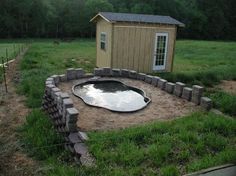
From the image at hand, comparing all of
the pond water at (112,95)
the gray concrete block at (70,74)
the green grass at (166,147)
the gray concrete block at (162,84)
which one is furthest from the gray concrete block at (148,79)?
the green grass at (166,147)

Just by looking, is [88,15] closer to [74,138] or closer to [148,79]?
[148,79]

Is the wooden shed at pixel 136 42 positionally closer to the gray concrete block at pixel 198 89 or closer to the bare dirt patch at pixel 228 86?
the bare dirt patch at pixel 228 86

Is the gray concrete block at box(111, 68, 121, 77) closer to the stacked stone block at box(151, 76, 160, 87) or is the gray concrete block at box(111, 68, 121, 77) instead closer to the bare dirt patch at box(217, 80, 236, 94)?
the stacked stone block at box(151, 76, 160, 87)

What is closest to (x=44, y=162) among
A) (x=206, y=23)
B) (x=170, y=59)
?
(x=170, y=59)

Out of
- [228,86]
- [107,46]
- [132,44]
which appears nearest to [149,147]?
[228,86]

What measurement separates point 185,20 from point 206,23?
3733mm

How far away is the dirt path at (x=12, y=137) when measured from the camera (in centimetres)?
391

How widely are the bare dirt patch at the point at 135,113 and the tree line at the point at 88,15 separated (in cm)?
2747

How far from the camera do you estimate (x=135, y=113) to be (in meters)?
5.59

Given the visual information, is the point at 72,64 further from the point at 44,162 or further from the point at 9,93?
the point at 44,162

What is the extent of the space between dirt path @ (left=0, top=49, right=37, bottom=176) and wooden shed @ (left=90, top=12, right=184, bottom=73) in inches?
160

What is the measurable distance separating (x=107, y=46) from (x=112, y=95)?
14.4 feet

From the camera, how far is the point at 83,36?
34.0 m


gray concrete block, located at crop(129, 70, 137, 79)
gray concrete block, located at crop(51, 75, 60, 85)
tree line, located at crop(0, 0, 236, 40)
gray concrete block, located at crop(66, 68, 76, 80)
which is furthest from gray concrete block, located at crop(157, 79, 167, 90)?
tree line, located at crop(0, 0, 236, 40)
